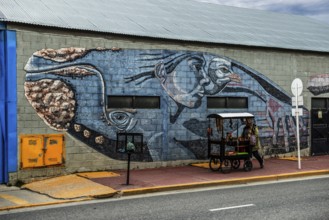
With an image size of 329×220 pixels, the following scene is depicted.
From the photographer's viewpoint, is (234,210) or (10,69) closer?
(234,210)

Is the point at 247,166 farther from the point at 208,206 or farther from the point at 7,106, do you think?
the point at 7,106

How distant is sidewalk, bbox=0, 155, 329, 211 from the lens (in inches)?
426

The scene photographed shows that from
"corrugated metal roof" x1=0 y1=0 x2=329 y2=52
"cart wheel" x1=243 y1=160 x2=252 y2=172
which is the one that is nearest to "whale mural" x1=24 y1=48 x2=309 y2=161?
"corrugated metal roof" x1=0 y1=0 x2=329 y2=52

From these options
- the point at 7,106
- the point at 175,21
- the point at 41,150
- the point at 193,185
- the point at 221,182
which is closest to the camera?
the point at 193,185

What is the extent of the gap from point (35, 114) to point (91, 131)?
1891 millimetres

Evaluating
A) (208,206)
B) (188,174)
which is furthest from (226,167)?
(208,206)

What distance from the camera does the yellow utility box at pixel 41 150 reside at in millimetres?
13148

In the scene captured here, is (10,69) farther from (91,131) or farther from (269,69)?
(269,69)

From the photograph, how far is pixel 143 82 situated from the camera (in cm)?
1548

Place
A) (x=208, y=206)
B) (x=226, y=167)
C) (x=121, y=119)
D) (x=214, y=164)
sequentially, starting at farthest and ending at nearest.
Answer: (x=214, y=164), (x=226, y=167), (x=121, y=119), (x=208, y=206)

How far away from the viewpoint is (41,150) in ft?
44.1

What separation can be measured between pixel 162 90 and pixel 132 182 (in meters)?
4.31

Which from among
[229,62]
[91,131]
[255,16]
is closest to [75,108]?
[91,131]

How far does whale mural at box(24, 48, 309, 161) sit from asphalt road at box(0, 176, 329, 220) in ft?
13.4
